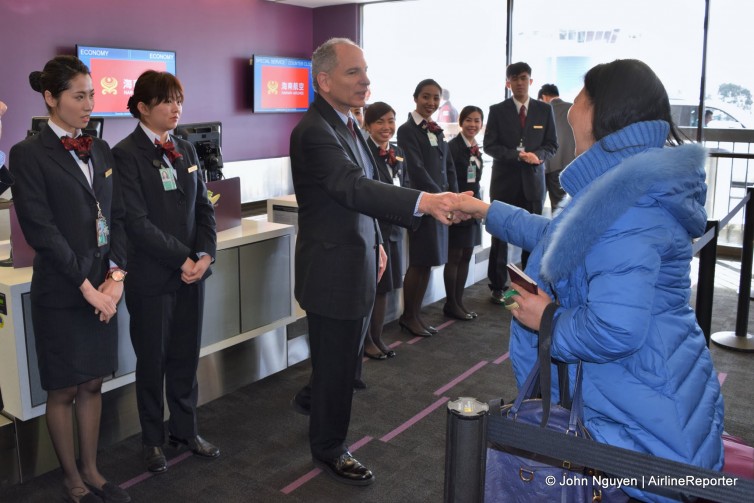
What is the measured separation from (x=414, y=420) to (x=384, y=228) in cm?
122

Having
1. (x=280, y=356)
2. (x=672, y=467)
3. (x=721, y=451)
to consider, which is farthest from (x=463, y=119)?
(x=672, y=467)

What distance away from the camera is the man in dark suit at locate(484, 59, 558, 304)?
225 inches

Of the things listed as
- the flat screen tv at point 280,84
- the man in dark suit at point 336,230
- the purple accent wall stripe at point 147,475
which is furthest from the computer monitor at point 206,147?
the flat screen tv at point 280,84

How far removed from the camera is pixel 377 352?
4.54 meters

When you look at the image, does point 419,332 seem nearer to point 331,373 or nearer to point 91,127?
point 331,373

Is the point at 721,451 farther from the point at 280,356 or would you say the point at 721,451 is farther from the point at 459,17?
the point at 459,17

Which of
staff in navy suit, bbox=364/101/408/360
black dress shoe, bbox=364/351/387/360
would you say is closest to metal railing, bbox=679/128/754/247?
staff in navy suit, bbox=364/101/408/360

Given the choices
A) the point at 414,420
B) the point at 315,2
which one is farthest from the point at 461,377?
the point at 315,2

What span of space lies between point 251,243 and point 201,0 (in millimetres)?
6456

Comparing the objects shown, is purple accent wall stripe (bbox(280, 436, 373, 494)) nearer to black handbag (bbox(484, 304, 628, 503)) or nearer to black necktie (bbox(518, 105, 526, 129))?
black handbag (bbox(484, 304, 628, 503))

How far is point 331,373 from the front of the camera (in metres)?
2.83

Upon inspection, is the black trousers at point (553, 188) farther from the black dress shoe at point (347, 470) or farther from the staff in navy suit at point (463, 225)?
the black dress shoe at point (347, 470)

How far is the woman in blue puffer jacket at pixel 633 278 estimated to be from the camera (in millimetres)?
1434

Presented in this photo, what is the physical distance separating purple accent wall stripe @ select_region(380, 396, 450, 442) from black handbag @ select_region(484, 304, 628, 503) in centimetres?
192
